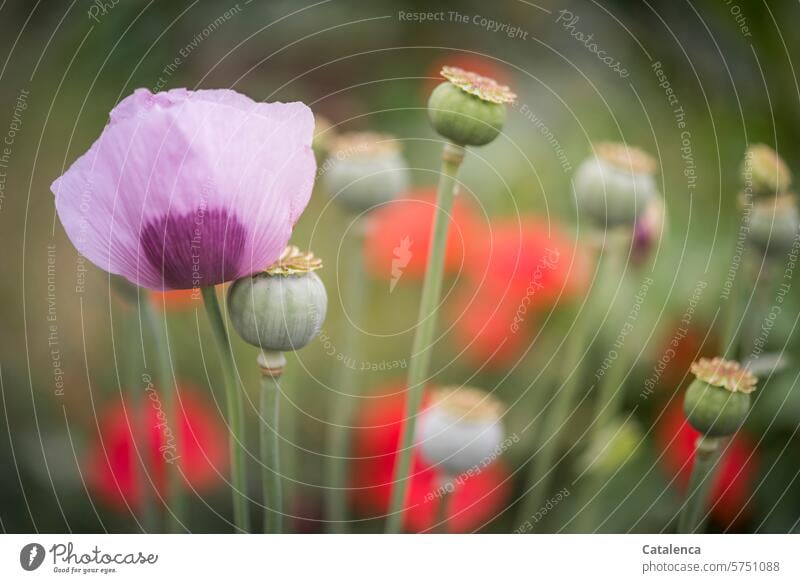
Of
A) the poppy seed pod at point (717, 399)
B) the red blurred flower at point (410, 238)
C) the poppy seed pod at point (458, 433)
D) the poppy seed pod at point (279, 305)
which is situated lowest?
the poppy seed pod at point (458, 433)

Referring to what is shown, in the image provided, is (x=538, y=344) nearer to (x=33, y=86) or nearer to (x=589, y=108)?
(x=589, y=108)

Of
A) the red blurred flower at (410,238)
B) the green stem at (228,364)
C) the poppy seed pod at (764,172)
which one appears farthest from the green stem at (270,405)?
the poppy seed pod at (764,172)

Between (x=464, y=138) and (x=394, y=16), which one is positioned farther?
(x=394, y=16)

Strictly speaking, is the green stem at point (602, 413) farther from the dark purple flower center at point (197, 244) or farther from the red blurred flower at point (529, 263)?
the dark purple flower center at point (197, 244)

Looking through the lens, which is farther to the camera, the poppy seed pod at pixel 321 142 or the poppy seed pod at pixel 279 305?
the poppy seed pod at pixel 321 142

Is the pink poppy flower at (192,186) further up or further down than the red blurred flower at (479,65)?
further down

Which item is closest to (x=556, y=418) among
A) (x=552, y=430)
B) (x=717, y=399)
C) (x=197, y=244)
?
(x=552, y=430)
